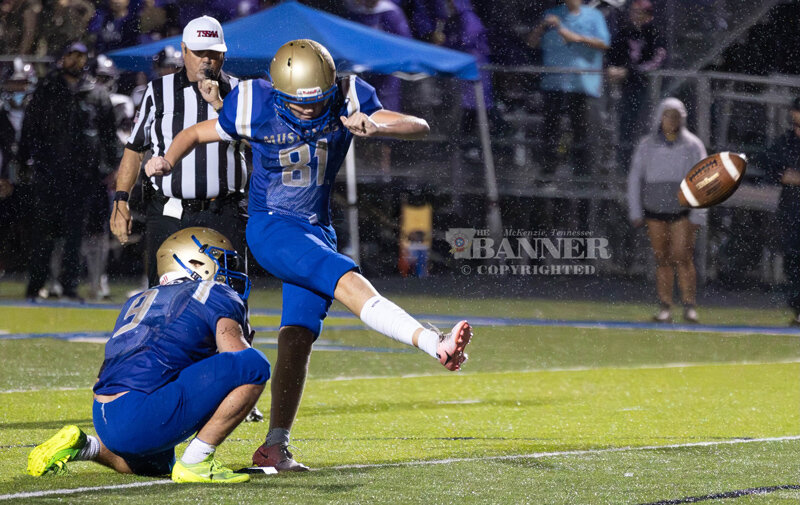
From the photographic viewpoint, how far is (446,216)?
32.0 feet

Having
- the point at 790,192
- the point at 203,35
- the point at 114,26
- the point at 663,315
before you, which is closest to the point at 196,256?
the point at 203,35

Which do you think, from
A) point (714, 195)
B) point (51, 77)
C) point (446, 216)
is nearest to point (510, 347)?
point (446, 216)

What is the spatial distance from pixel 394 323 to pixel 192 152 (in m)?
1.32

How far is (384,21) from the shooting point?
29.8 ft

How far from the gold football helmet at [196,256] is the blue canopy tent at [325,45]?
161 inches

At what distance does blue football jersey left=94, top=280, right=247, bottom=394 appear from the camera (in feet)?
12.0

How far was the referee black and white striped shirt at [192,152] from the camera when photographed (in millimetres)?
4742

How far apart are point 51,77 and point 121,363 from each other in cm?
523

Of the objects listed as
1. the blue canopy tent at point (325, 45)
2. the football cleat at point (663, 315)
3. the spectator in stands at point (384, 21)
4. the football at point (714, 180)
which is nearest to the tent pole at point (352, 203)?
the spectator in stands at point (384, 21)

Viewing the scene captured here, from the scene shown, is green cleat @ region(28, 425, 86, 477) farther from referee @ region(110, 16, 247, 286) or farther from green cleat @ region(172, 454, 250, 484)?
referee @ region(110, 16, 247, 286)

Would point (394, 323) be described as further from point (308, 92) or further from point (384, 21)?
point (384, 21)

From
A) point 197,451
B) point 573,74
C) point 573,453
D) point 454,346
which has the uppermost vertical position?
point 573,74

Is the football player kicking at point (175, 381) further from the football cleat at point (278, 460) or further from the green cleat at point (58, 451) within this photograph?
the football cleat at point (278, 460)

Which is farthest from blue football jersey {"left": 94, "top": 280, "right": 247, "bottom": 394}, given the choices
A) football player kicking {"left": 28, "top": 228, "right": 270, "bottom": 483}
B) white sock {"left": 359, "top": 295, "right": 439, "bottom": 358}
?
white sock {"left": 359, "top": 295, "right": 439, "bottom": 358}
